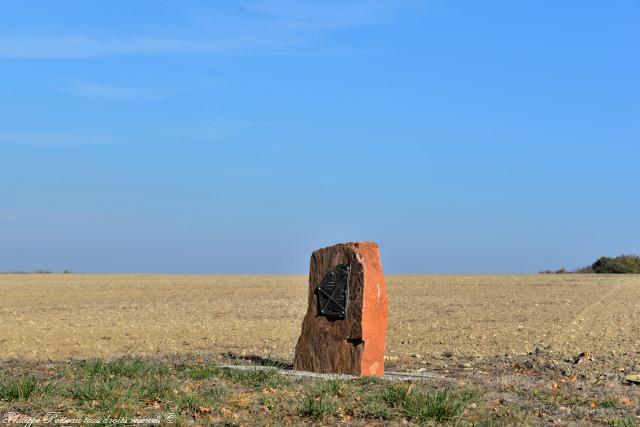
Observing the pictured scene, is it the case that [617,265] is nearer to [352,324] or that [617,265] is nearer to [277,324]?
[277,324]

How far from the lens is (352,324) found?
40.7 feet

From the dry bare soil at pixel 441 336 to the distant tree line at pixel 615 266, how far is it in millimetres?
39656

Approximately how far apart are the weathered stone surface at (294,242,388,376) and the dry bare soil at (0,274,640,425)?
1.20 meters

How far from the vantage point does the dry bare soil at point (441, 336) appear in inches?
465

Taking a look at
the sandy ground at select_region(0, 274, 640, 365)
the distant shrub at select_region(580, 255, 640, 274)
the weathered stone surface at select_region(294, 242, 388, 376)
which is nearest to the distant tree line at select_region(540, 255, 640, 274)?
the distant shrub at select_region(580, 255, 640, 274)

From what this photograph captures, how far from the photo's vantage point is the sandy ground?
1705 cm

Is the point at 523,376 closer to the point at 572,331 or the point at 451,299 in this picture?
the point at 572,331

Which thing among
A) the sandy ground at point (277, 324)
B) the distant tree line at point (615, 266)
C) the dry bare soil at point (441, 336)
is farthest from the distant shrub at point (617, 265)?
the dry bare soil at point (441, 336)

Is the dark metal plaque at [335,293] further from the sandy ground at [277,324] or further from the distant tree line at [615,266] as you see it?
the distant tree line at [615,266]

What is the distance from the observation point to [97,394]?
941cm

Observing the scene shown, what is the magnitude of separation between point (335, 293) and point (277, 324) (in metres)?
10.1

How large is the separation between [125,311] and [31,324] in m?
4.95

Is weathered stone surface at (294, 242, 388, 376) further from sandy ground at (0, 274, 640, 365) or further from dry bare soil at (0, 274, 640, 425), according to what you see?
sandy ground at (0, 274, 640, 365)

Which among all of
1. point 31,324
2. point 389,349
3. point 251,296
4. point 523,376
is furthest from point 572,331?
point 251,296
